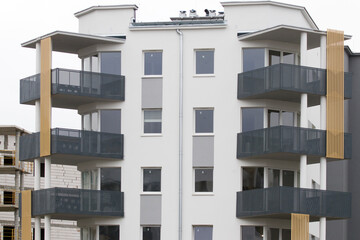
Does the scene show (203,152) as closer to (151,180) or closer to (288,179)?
(151,180)

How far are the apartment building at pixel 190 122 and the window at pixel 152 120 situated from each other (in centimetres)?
5

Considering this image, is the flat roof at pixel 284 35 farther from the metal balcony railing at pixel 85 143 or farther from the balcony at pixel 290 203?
the metal balcony railing at pixel 85 143

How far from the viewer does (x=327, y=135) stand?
5575cm

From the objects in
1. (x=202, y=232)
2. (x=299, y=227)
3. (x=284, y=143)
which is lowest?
(x=202, y=232)

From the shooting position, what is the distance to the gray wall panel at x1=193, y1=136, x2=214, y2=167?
5722 centimetres

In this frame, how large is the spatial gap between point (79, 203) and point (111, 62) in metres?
7.51

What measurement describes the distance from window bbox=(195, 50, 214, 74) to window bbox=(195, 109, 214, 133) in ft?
6.80

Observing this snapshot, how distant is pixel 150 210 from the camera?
57062 millimetres

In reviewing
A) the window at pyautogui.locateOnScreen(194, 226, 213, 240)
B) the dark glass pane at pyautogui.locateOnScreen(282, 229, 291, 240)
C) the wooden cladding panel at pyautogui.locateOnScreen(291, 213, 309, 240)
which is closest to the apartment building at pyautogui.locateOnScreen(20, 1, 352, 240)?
the window at pyautogui.locateOnScreen(194, 226, 213, 240)

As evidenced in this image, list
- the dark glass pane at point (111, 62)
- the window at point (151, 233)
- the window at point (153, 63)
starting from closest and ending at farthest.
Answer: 1. the window at point (151, 233)
2. the window at point (153, 63)
3. the dark glass pane at point (111, 62)

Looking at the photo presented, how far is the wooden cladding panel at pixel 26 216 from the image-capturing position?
5812 cm

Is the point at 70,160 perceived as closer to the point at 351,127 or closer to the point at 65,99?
the point at 65,99

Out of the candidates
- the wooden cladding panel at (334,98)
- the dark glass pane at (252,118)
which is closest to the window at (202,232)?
the dark glass pane at (252,118)

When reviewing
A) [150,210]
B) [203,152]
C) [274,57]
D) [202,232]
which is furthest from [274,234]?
[274,57]
